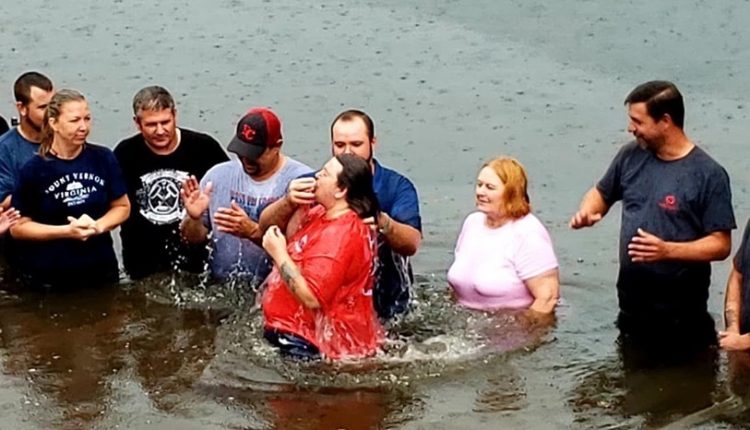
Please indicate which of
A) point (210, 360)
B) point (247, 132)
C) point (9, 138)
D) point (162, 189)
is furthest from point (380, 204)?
point (9, 138)

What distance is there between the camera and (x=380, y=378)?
27.6 feet

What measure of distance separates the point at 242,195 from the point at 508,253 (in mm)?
1851

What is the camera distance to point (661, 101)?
841cm

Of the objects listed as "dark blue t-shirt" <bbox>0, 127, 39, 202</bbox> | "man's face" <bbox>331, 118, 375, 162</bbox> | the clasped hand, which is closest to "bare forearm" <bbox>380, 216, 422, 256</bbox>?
"man's face" <bbox>331, 118, 375, 162</bbox>

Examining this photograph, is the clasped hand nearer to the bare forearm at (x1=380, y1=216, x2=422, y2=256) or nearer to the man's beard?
the man's beard

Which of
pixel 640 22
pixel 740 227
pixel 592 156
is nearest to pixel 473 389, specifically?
pixel 740 227

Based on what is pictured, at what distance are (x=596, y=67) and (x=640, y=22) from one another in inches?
80.1

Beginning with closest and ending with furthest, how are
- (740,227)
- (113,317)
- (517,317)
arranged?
(517,317) → (113,317) → (740,227)

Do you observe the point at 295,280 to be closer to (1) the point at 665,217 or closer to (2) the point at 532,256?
(2) the point at 532,256

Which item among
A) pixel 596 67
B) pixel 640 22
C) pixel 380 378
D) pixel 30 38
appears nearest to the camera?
pixel 380 378

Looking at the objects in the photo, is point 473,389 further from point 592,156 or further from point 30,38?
point 30,38

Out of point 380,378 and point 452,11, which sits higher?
point 452,11

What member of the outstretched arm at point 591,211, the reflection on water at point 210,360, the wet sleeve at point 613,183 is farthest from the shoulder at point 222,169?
the wet sleeve at point 613,183

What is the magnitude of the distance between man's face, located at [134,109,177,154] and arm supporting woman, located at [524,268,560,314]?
2.77 metres
